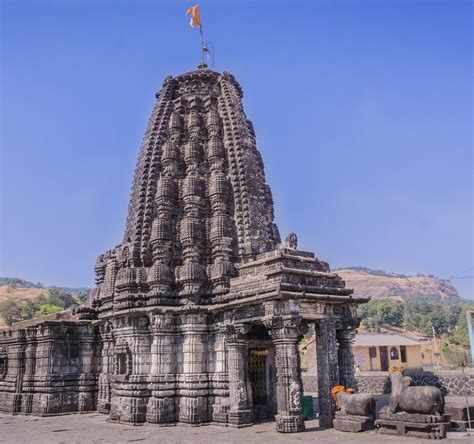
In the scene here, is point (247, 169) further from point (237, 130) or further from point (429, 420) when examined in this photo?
point (429, 420)

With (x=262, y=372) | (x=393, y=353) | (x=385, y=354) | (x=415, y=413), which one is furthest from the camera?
(x=393, y=353)

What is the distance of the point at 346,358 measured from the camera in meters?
17.7

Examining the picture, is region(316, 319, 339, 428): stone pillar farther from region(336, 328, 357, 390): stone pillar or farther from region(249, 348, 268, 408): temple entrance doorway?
region(249, 348, 268, 408): temple entrance doorway

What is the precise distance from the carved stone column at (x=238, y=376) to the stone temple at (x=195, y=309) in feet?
0.12

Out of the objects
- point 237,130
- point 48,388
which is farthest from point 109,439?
point 237,130

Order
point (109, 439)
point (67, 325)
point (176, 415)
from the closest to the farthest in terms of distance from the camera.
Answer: point (109, 439) < point (176, 415) < point (67, 325)

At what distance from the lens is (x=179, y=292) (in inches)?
778

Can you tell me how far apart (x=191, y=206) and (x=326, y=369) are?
29.1 feet

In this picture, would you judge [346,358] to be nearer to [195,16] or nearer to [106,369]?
[106,369]

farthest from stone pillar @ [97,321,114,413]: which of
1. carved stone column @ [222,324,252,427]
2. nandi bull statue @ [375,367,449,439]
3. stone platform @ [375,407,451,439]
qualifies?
nandi bull statue @ [375,367,449,439]

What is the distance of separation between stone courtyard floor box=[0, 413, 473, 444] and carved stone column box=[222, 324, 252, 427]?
48 cm

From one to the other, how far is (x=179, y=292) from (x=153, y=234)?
9.12ft

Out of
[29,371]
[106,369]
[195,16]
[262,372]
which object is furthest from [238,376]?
[195,16]

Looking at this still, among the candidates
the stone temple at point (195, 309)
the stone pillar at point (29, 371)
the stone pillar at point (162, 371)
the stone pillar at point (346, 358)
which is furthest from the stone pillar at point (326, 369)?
the stone pillar at point (29, 371)
